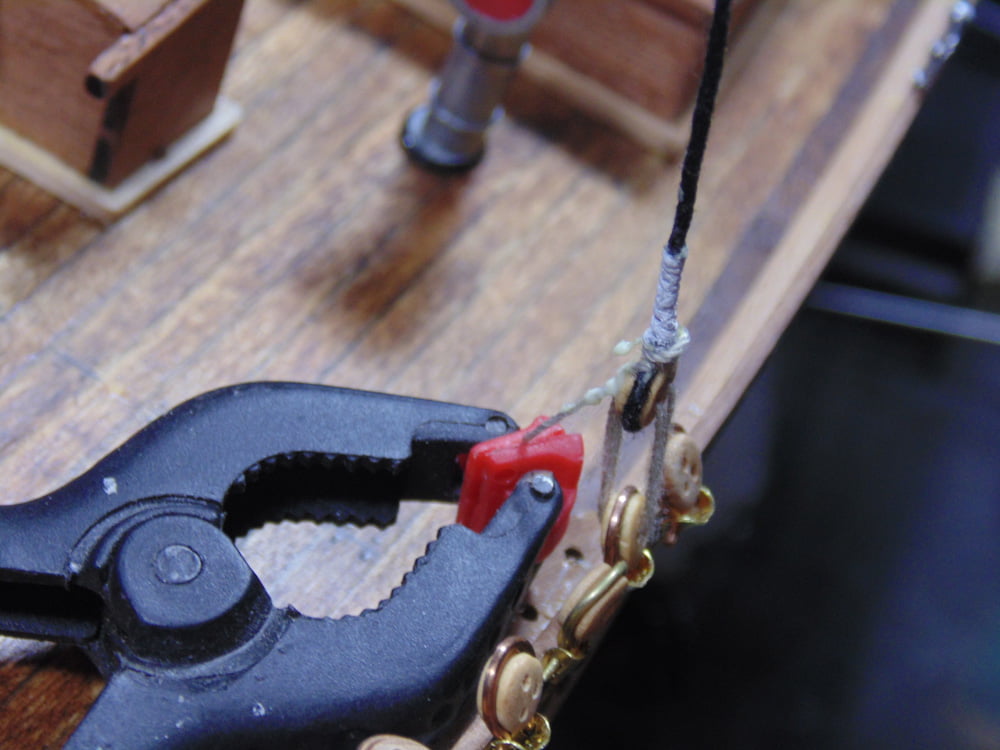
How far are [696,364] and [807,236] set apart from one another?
14 cm

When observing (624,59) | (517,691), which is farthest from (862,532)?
(517,691)

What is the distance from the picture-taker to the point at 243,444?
1.91ft

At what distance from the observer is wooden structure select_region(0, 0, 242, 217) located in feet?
2.28

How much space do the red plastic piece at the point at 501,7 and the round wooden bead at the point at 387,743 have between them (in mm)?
465

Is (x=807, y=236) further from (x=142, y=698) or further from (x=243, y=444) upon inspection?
(x=142, y=698)

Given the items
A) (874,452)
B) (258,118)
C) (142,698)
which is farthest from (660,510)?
(874,452)

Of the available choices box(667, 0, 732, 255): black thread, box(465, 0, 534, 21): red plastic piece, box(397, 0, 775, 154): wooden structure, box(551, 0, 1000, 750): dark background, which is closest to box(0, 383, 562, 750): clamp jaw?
box(667, 0, 732, 255): black thread

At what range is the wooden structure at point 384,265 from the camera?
67 centimetres

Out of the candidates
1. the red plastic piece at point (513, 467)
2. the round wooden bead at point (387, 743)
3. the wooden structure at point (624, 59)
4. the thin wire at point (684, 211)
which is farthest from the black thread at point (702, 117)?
the wooden structure at point (624, 59)

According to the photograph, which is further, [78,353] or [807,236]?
[807,236]

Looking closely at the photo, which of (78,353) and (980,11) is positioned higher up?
(980,11)

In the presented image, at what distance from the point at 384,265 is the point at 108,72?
8.6 inches

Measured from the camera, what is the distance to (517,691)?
54 centimetres

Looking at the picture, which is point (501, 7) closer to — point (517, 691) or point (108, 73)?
point (108, 73)
